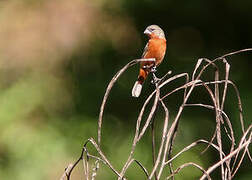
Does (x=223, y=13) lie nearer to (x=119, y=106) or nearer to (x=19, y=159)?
(x=119, y=106)

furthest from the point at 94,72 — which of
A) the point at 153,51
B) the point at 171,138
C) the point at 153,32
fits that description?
the point at 171,138

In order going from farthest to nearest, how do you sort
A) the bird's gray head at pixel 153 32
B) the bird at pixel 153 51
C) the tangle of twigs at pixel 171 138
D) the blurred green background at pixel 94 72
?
the blurred green background at pixel 94 72
the bird's gray head at pixel 153 32
the bird at pixel 153 51
the tangle of twigs at pixel 171 138

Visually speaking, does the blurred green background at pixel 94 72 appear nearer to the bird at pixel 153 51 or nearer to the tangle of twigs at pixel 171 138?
the bird at pixel 153 51

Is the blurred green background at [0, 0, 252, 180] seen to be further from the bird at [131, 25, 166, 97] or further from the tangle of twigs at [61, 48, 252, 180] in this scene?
the tangle of twigs at [61, 48, 252, 180]

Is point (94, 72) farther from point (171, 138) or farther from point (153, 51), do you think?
point (171, 138)

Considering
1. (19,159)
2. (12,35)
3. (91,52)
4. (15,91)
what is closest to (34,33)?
(12,35)

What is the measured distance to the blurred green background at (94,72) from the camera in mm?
3393

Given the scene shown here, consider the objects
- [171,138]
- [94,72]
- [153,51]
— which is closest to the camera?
[171,138]

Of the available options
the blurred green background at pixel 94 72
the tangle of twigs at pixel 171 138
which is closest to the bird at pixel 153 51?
the blurred green background at pixel 94 72

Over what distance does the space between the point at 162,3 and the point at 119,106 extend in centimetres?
79

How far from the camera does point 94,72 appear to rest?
12.7 feet

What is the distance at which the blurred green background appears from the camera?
3.39 metres

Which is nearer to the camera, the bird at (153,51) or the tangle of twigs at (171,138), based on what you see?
the tangle of twigs at (171,138)

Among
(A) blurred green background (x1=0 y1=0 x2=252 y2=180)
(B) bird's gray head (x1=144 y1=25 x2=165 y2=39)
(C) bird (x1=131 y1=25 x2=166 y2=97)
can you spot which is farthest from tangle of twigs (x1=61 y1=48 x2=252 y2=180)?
(A) blurred green background (x1=0 y1=0 x2=252 y2=180)
